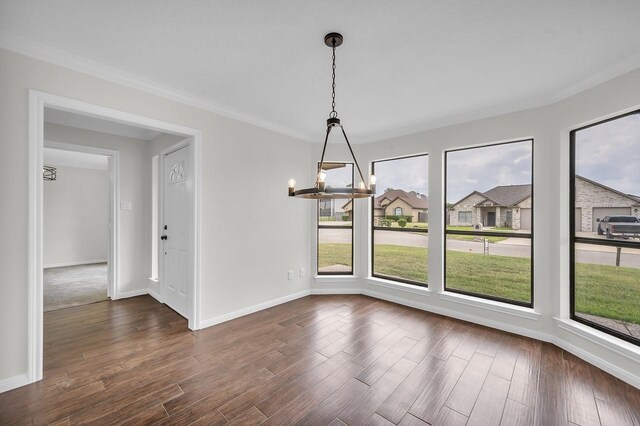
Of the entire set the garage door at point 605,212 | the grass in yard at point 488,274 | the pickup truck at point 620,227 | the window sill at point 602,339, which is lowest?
the window sill at point 602,339

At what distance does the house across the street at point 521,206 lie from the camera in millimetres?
2580

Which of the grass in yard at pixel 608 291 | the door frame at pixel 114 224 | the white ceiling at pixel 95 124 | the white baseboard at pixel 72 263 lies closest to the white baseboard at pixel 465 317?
the grass in yard at pixel 608 291

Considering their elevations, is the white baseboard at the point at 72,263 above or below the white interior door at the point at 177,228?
below

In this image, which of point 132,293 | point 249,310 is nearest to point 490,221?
point 249,310

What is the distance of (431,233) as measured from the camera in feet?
12.9

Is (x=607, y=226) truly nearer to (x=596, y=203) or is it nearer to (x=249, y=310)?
(x=596, y=203)

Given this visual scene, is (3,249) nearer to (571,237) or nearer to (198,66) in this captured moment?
(198,66)

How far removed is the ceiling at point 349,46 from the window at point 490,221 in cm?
75

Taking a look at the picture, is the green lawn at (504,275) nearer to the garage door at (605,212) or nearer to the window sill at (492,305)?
the window sill at (492,305)

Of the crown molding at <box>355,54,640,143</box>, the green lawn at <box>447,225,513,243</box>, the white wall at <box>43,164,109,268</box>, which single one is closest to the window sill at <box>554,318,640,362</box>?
the green lawn at <box>447,225,513,243</box>

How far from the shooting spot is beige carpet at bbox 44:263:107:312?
4.18 m

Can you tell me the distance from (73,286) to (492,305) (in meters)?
6.93

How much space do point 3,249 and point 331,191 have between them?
8.47 ft

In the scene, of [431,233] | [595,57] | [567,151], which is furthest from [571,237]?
[595,57]
